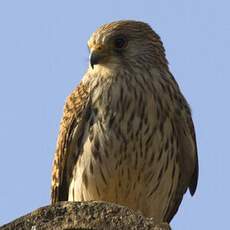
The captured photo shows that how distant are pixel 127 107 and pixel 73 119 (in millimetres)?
552

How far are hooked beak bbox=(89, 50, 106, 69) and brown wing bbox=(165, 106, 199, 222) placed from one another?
37.4 inches

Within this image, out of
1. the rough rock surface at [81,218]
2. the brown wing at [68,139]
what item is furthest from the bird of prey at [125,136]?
the rough rock surface at [81,218]

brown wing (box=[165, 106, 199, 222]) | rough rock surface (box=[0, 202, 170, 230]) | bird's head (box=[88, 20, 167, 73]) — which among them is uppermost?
bird's head (box=[88, 20, 167, 73])

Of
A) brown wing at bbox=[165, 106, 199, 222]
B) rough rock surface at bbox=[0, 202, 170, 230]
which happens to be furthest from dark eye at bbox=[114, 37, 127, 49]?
rough rock surface at bbox=[0, 202, 170, 230]

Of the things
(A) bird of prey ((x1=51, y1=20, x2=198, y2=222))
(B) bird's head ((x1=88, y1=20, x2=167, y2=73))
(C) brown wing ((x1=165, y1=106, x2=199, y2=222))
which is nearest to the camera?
(A) bird of prey ((x1=51, y1=20, x2=198, y2=222))

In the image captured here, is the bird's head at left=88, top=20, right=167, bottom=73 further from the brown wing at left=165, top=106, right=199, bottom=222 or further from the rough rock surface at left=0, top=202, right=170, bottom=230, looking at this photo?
the rough rock surface at left=0, top=202, right=170, bottom=230

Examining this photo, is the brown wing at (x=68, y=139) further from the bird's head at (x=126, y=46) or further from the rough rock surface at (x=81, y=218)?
the rough rock surface at (x=81, y=218)

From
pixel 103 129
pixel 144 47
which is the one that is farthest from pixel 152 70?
pixel 103 129

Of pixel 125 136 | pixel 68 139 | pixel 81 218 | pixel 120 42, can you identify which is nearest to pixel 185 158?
pixel 125 136

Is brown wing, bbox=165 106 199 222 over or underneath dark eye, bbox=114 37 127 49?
underneath

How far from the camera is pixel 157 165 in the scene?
8211 millimetres

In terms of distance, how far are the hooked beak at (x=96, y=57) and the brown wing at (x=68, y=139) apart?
11.0 inches

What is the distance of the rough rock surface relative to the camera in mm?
4523

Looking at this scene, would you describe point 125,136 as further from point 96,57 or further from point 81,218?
point 81,218
